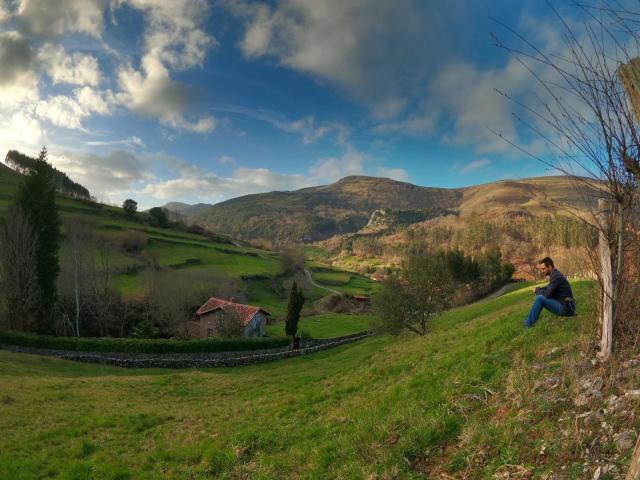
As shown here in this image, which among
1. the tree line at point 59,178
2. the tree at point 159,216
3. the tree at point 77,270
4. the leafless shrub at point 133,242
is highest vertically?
the tree line at point 59,178

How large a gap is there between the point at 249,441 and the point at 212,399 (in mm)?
12511

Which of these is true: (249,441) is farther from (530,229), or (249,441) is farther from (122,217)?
(530,229)

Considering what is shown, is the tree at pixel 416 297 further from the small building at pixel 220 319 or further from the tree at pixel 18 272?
the tree at pixel 18 272

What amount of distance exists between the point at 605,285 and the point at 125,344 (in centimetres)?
4352

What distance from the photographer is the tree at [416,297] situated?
1478 inches

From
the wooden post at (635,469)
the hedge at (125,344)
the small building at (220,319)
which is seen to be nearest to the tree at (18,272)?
the hedge at (125,344)

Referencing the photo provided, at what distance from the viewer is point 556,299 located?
11250 millimetres

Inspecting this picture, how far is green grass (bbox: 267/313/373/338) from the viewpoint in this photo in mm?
64812

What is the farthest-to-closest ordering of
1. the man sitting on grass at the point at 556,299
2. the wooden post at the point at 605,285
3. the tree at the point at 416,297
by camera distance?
1. the tree at the point at 416,297
2. the man sitting on grass at the point at 556,299
3. the wooden post at the point at 605,285

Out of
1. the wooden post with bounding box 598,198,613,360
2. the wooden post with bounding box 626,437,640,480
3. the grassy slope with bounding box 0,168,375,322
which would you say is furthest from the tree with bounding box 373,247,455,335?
the grassy slope with bounding box 0,168,375,322

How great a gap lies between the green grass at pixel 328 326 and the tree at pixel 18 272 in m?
33.4

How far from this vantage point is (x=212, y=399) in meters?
21.3

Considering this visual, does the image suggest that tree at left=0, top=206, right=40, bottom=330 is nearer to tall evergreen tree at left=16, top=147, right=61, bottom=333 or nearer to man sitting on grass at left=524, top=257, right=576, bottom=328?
tall evergreen tree at left=16, top=147, right=61, bottom=333

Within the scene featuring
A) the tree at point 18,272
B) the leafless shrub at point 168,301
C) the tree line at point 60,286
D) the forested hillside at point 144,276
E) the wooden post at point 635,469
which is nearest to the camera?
the wooden post at point 635,469
